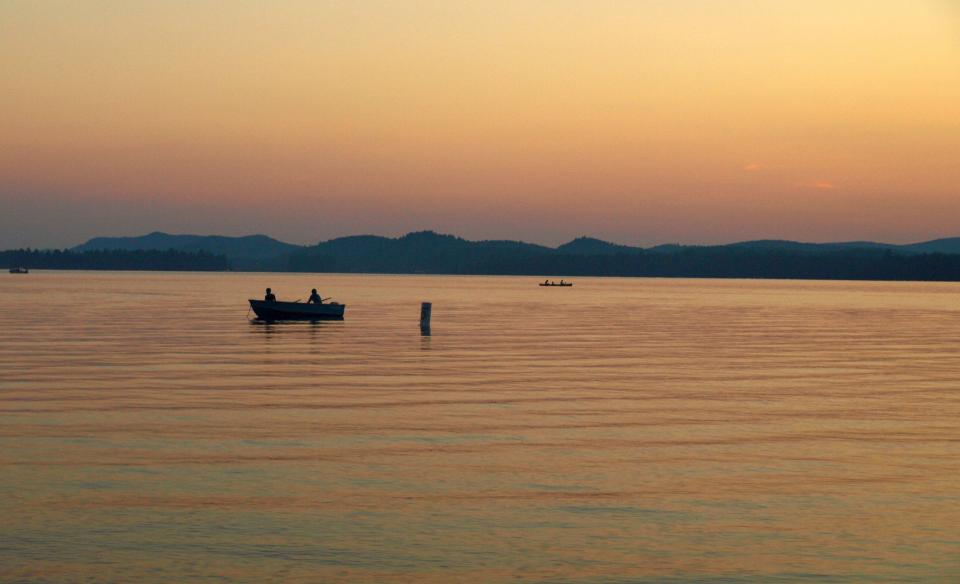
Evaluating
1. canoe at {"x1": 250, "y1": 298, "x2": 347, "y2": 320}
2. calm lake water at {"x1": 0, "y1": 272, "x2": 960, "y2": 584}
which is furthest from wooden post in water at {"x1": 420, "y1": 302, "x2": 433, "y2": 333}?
calm lake water at {"x1": 0, "y1": 272, "x2": 960, "y2": 584}

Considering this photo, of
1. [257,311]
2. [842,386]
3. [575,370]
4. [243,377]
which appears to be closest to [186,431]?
[243,377]

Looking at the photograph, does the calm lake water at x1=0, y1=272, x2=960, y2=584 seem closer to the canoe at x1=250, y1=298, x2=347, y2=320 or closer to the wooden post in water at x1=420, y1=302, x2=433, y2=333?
the wooden post in water at x1=420, y1=302, x2=433, y2=333

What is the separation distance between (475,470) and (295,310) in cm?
5530

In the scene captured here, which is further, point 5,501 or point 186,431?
point 186,431

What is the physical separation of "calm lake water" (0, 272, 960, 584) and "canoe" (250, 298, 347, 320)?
29871mm

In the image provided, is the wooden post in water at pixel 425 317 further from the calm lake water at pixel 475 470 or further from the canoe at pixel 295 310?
the calm lake water at pixel 475 470

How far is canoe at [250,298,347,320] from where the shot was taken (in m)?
73.0

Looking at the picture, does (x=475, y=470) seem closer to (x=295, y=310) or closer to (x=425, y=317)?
(x=425, y=317)

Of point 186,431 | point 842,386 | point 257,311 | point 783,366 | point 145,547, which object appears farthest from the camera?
point 257,311

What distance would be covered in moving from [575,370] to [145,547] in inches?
1025

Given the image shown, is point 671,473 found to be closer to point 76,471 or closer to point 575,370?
point 76,471

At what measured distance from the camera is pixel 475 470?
20.1 metres

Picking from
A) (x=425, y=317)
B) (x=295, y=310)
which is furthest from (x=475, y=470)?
(x=295, y=310)

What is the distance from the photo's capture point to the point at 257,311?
2886 inches
